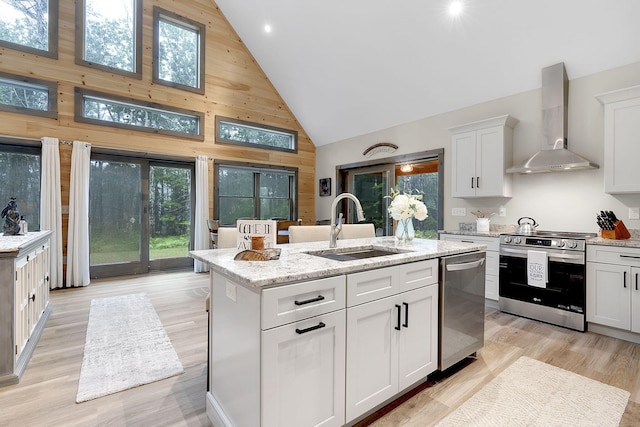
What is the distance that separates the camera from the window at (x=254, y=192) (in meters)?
6.10

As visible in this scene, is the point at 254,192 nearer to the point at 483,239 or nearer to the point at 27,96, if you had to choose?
the point at 27,96

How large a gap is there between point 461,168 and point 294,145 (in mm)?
3934

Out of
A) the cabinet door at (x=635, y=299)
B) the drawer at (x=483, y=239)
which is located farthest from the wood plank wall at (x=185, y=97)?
the cabinet door at (x=635, y=299)

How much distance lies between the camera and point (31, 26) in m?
4.41

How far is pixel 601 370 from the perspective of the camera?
230 centimetres

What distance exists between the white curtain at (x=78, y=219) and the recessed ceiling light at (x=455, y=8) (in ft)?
17.4

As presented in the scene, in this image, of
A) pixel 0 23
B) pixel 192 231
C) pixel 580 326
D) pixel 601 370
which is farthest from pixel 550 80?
Result: pixel 0 23

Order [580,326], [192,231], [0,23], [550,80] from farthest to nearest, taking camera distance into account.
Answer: [192,231] → [0,23] → [550,80] → [580,326]

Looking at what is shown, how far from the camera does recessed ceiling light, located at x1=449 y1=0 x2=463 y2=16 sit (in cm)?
352

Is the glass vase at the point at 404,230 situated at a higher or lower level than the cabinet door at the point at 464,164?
lower

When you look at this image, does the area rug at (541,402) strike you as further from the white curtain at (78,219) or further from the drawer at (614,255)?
the white curtain at (78,219)

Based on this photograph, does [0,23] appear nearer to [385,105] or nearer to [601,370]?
[385,105]

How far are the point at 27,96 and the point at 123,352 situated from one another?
4.21m

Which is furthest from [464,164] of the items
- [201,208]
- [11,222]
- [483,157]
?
[11,222]
